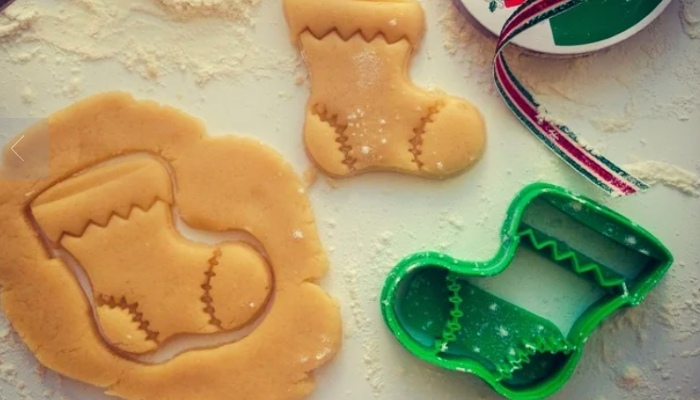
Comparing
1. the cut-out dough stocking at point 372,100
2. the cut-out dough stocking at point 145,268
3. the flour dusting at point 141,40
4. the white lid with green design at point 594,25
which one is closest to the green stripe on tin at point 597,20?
the white lid with green design at point 594,25

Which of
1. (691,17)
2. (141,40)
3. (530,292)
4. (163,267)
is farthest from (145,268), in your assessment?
(691,17)

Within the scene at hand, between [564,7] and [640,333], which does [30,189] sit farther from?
[640,333]

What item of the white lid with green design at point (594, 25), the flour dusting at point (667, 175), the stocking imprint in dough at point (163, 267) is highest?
the white lid with green design at point (594, 25)

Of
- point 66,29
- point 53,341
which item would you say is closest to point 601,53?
point 66,29

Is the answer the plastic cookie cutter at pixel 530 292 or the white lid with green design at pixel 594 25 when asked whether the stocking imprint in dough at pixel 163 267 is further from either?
the white lid with green design at pixel 594 25

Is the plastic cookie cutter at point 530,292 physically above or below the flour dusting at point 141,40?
below

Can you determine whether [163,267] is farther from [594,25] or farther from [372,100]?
[594,25]
